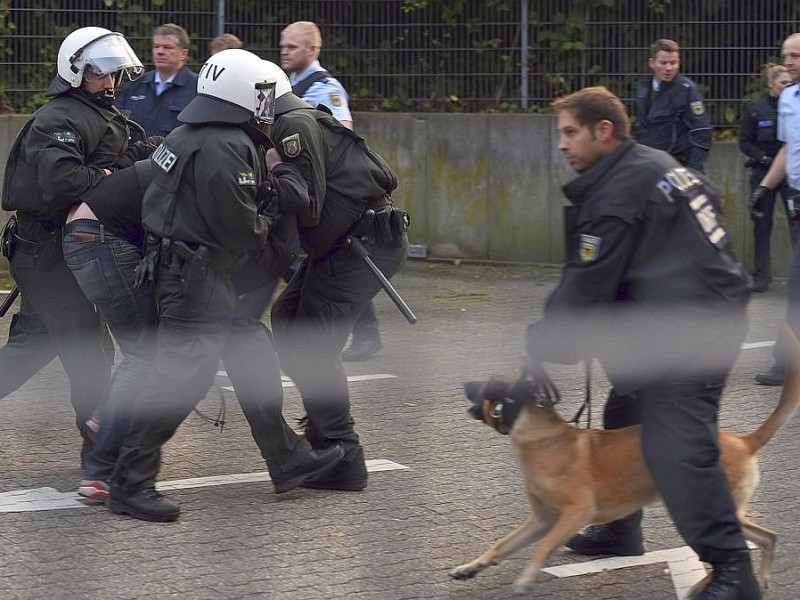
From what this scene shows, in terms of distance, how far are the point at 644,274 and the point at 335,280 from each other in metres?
1.76

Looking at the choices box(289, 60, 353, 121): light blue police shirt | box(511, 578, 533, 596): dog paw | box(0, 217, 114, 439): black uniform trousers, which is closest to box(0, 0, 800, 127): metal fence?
box(289, 60, 353, 121): light blue police shirt

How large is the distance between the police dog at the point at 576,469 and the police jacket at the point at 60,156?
1865mm

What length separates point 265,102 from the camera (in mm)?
4992

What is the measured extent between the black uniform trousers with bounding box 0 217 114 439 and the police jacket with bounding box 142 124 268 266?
705 mm

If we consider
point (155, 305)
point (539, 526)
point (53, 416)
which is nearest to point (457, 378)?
point (53, 416)

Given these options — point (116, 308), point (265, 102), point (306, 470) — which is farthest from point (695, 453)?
point (116, 308)

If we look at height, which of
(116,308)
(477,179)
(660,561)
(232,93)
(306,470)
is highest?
(232,93)

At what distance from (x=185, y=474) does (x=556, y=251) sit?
6.45 meters

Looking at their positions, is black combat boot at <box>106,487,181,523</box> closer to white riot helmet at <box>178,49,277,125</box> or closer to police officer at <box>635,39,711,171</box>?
white riot helmet at <box>178,49,277,125</box>

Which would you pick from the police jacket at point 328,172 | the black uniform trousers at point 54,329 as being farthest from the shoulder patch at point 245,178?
the black uniform trousers at point 54,329

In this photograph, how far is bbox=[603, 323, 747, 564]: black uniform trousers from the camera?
3984 mm

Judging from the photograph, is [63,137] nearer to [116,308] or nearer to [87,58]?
[87,58]

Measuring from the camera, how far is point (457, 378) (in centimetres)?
757

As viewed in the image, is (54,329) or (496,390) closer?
(496,390)
